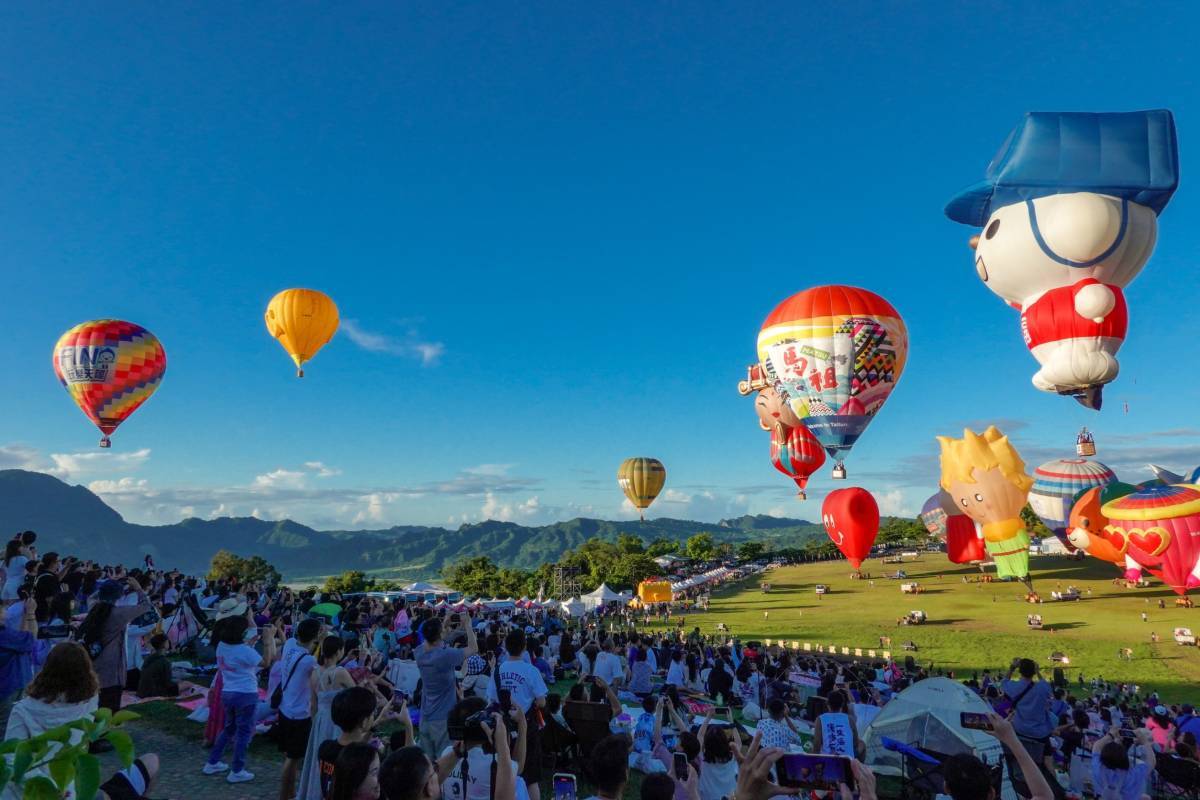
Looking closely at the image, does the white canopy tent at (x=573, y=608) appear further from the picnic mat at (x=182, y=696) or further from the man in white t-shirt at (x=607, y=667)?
the picnic mat at (x=182, y=696)

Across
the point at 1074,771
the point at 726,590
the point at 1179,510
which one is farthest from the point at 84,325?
the point at 726,590

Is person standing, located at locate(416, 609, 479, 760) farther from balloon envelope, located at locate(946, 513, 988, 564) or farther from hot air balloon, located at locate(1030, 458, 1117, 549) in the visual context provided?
hot air balloon, located at locate(1030, 458, 1117, 549)

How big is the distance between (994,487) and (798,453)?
10997 millimetres

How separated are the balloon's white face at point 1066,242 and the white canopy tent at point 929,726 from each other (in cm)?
1814

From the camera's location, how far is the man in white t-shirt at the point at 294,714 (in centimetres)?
582

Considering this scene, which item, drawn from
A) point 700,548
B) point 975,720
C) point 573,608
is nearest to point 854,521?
point 573,608

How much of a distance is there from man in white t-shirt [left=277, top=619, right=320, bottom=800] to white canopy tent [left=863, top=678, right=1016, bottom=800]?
22.4 ft

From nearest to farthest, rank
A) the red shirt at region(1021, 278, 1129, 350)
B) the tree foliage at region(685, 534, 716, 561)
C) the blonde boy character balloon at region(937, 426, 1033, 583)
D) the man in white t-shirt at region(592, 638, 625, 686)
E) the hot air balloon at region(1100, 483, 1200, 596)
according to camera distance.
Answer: the man in white t-shirt at region(592, 638, 625, 686)
the red shirt at region(1021, 278, 1129, 350)
the hot air balloon at region(1100, 483, 1200, 596)
the blonde boy character balloon at region(937, 426, 1033, 583)
the tree foliage at region(685, 534, 716, 561)

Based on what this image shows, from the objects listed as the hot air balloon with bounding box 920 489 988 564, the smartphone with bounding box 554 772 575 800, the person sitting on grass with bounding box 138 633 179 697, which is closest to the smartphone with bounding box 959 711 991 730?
the smartphone with bounding box 554 772 575 800

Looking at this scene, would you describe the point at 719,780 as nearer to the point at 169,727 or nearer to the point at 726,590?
the point at 169,727

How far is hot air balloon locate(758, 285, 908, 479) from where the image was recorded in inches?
919

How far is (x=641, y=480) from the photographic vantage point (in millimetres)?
47281

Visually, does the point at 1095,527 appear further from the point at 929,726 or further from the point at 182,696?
the point at 182,696

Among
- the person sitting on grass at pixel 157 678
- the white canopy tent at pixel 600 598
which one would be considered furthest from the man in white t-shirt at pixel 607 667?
the white canopy tent at pixel 600 598
